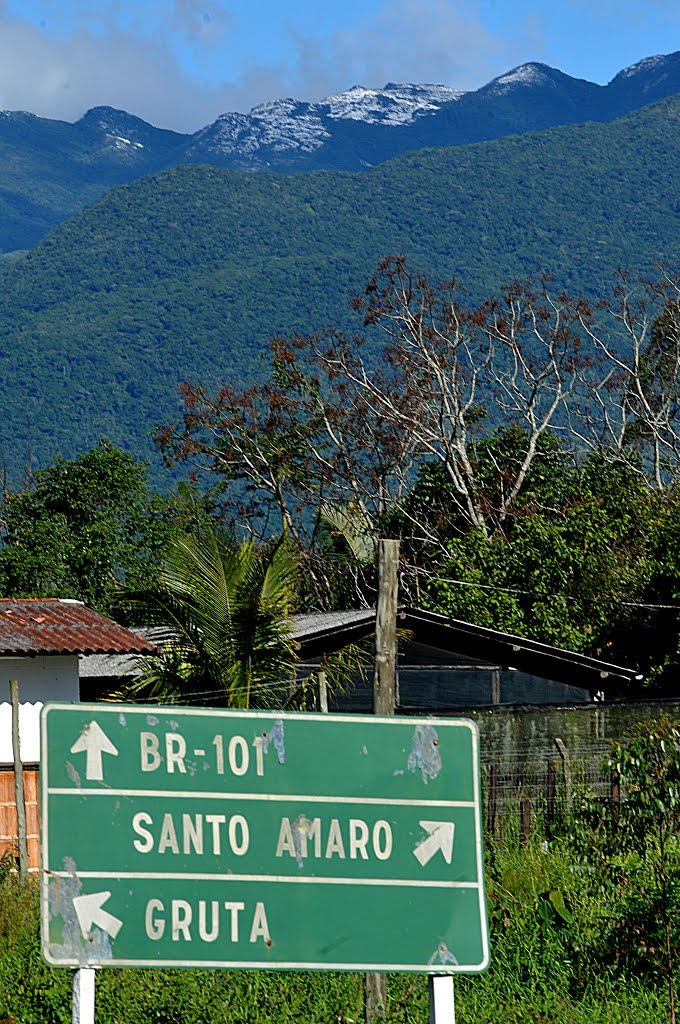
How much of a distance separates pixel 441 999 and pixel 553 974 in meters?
4.36

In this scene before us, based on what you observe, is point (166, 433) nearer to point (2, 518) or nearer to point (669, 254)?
point (2, 518)

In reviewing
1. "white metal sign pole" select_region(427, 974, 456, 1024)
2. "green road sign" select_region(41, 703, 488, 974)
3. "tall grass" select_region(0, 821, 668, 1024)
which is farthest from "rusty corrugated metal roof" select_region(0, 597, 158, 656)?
"white metal sign pole" select_region(427, 974, 456, 1024)

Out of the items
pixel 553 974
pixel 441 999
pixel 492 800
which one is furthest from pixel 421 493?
pixel 441 999

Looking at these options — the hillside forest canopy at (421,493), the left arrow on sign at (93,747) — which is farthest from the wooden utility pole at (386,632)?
the hillside forest canopy at (421,493)

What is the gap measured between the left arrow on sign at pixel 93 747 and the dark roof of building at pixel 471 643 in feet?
51.1

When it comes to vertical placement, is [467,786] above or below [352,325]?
below

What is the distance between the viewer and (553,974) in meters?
9.87

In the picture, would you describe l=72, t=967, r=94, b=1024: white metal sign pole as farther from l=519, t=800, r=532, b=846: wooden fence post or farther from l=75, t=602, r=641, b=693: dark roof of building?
l=75, t=602, r=641, b=693: dark roof of building

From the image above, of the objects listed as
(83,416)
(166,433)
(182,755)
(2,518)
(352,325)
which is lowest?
(182,755)

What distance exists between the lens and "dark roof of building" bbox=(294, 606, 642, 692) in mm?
21750

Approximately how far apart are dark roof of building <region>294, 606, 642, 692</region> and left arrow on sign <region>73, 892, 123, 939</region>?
51.3 ft

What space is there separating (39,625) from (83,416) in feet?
521

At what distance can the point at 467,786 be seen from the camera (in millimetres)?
6004

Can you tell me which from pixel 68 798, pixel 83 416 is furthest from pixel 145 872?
pixel 83 416
